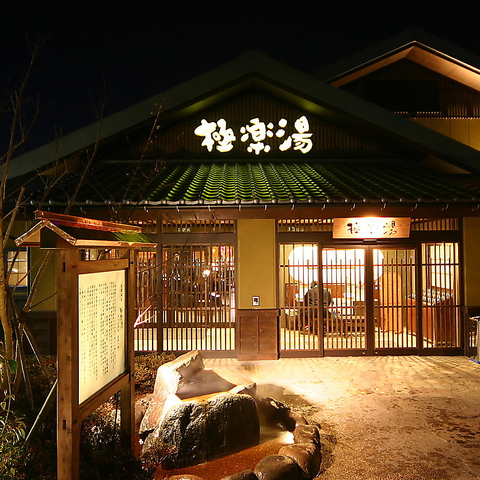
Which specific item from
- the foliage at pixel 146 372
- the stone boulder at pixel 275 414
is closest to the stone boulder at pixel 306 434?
the stone boulder at pixel 275 414

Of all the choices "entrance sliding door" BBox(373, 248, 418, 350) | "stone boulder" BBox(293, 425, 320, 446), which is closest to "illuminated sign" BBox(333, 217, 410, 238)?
"entrance sliding door" BBox(373, 248, 418, 350)

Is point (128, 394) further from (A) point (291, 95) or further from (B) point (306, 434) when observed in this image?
(A) point (291, 95)

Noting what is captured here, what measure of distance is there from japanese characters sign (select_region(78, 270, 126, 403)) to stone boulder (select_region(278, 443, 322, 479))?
2.37 meters

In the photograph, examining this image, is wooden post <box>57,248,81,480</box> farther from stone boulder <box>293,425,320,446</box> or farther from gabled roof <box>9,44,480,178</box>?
gabled roof <box>9,44,480,178</box>

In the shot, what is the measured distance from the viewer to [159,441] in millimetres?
5418

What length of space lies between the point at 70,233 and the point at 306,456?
3927mm

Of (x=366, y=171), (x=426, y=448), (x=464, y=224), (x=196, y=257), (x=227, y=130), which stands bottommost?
(x=426, y=448)

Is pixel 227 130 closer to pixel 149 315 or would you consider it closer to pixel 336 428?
pixel 149 315

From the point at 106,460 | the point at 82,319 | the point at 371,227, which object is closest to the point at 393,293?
the point at 371,227

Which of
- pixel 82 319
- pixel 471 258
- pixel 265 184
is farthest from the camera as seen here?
pixel 471 258

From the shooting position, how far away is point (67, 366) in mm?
3686

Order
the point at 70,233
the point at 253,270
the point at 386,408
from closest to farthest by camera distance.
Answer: the point at 70,233
the point at 386,408
the point at 253,270

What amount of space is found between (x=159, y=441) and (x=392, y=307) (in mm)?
7677

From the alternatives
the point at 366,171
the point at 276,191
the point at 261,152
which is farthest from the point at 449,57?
the point at 276,191
